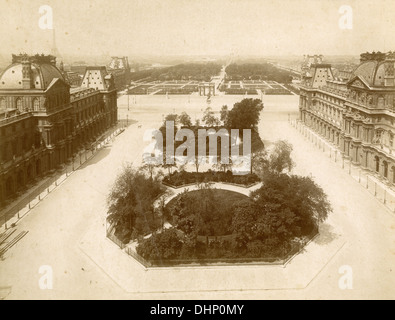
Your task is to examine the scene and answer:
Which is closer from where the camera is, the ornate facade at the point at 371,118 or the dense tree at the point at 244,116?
the ornate facade at the point at 371,118

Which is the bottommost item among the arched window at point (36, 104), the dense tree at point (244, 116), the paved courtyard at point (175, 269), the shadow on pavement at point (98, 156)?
the paved courtyard at point (175, 269)

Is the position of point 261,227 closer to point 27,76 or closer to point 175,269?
point 175,269

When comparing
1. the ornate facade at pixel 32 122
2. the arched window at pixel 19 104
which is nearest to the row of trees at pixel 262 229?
the ornate facade at pixel 32 122

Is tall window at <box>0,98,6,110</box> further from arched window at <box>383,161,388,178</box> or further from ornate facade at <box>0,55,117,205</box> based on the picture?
arched window at <box>383,161,388,178</box>

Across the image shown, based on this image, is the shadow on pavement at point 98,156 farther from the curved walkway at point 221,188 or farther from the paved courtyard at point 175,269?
the curved walkway at point 221,188
